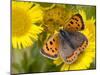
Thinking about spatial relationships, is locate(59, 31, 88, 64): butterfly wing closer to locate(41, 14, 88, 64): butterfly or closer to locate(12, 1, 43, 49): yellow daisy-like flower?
locate(41, 14, 88, 64): butterfly

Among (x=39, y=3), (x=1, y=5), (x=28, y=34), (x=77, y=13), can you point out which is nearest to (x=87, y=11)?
(x=77, y=13)

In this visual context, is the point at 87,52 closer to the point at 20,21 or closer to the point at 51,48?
the point at 51,48

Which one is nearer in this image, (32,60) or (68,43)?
(32,60)

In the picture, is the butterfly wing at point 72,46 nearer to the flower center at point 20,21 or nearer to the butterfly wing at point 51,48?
the butterfly wing at point 51,48

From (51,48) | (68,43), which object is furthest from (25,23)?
(68,43)

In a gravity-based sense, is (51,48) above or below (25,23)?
below

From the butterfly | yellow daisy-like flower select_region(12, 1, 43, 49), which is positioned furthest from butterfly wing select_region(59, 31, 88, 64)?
yellow daisy-like flower select_region(12, 1, 43, 49)

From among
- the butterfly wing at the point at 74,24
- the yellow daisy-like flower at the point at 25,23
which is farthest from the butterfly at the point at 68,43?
the yellow daisy-like flower at the point at 25,23
